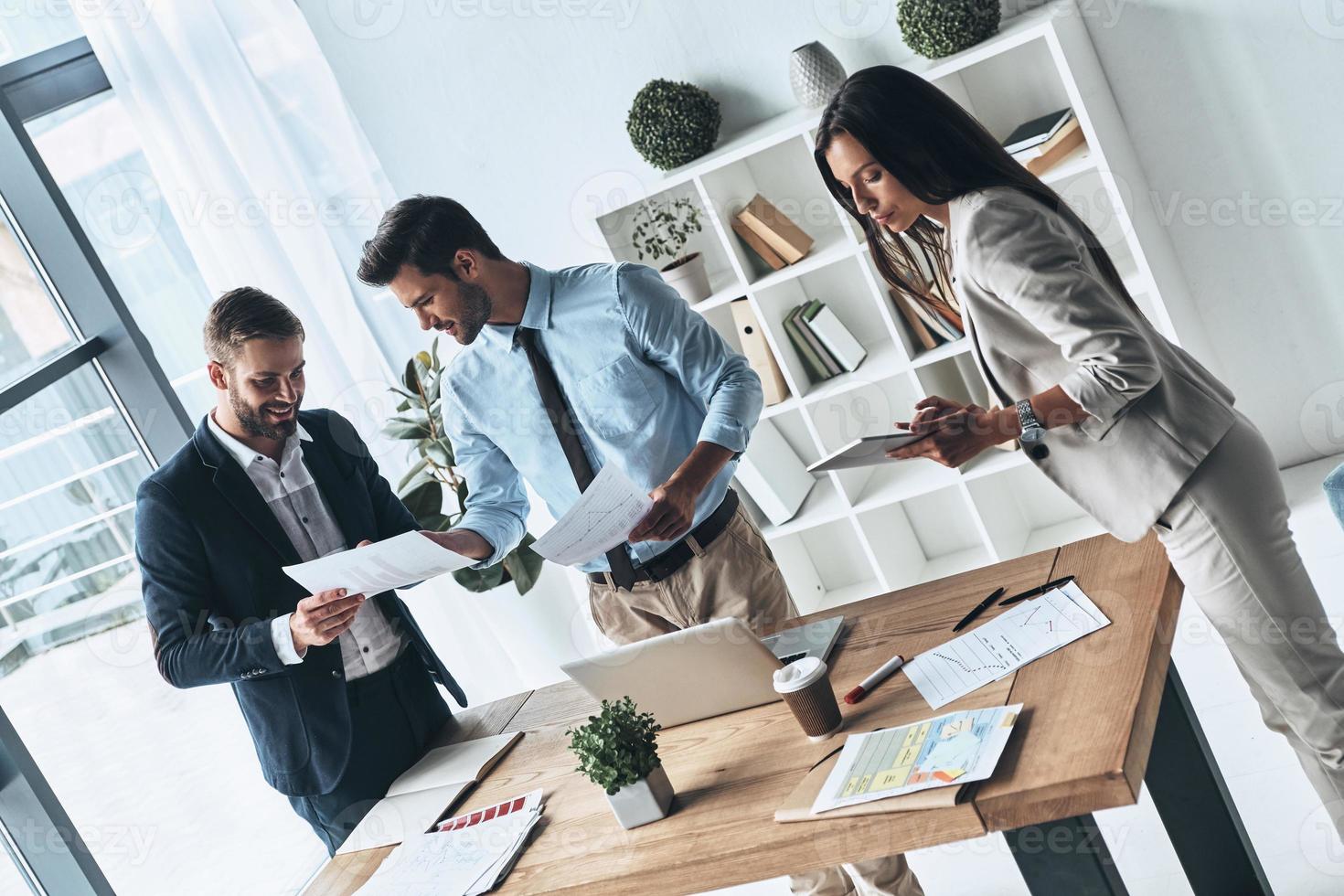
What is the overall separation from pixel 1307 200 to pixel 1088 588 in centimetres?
233

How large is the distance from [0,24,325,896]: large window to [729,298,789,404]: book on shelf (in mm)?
1990

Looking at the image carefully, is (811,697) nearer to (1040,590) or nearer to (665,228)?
(1040,590)

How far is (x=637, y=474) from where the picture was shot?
2.47 metres

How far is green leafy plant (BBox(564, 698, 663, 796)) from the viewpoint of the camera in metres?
1.71

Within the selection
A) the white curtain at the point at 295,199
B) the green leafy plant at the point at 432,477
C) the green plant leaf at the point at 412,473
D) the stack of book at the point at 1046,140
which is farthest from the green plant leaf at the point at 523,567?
the stack of book at the point at 1046,140

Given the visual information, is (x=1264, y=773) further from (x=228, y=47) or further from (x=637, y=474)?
(x=228, y=47)

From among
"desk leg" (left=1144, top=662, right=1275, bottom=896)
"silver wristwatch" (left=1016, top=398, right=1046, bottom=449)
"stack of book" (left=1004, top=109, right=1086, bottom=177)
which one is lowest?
"desk leg" (left=1144, top=662, right=1275, bottom=896)

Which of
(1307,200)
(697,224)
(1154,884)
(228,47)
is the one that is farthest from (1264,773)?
(228,47)

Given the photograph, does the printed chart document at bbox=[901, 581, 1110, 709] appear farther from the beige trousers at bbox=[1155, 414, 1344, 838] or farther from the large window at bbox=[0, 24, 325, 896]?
the large window at bbox=[0, 24, 325, 896]

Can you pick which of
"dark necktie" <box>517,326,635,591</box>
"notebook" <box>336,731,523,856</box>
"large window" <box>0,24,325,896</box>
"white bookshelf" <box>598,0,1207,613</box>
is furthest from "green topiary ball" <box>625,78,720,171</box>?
"notebook" <box>336,731,523,856</box>

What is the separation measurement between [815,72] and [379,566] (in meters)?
2.32

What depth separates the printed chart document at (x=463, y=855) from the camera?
178 cm

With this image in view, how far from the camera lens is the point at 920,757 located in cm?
156

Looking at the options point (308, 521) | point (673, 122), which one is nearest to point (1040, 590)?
point (308, 521)
